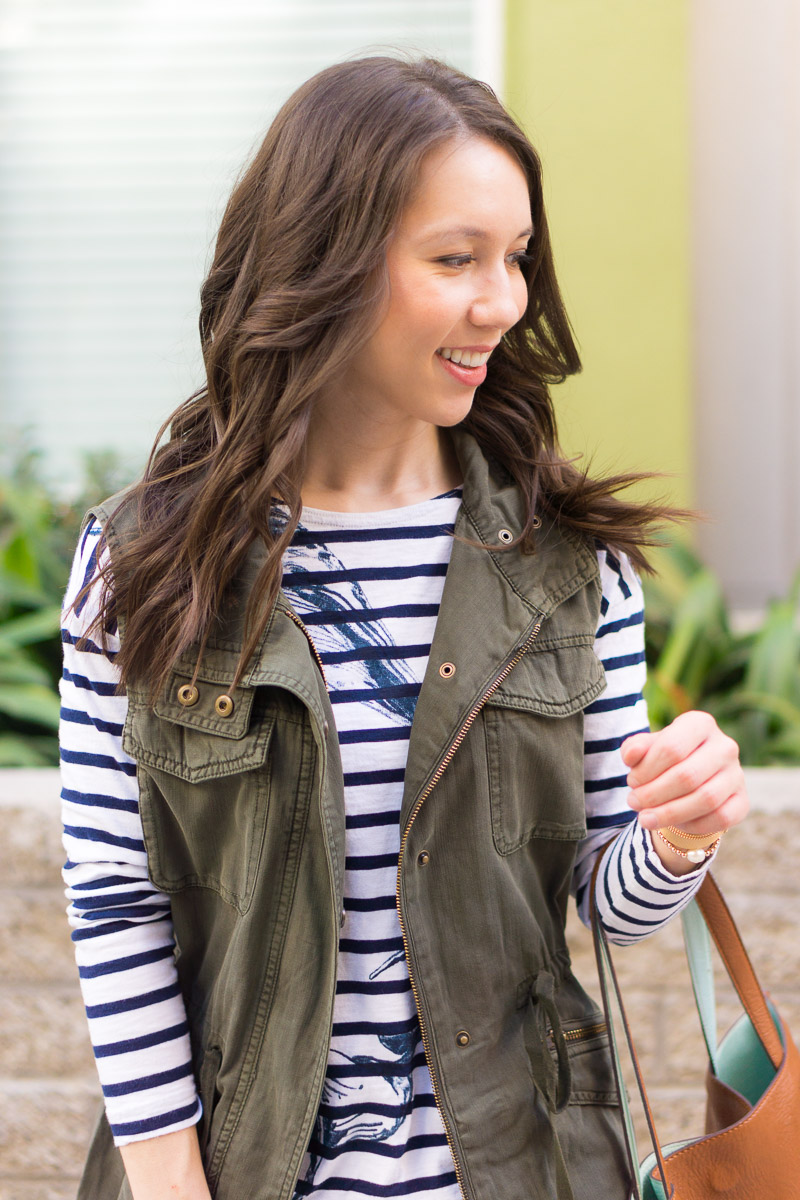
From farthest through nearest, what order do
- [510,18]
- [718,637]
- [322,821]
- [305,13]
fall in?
[305,13] → [510,18] → [718,637] → [322,821]

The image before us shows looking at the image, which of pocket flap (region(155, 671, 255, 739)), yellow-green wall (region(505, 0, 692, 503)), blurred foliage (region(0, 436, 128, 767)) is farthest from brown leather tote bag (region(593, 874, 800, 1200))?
yellow-green wall (region(505, 0, 692, 503))

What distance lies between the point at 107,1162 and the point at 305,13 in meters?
3.67

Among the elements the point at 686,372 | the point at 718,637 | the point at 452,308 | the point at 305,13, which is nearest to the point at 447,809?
the point at 452,308

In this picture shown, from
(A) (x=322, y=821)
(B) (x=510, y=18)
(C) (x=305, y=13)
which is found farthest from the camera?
(C) (x=305, y=13)

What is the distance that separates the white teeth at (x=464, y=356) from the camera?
1246mm

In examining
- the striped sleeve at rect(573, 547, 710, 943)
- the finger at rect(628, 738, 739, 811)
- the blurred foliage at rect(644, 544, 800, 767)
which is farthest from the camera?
the blurred foliage at rect(644, 544, 800, 767)

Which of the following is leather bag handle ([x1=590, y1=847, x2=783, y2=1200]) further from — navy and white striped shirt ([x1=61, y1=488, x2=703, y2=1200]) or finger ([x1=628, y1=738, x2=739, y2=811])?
finger ([x1=628, y1=738, x2=739, y2=811])

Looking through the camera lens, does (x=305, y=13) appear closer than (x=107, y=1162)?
No

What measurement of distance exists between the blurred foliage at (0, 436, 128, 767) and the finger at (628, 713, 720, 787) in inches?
66.3

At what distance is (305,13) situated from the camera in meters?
3.85

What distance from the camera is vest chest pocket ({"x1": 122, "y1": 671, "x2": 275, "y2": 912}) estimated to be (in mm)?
1187

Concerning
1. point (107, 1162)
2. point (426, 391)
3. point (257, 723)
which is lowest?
point (107, 1162)

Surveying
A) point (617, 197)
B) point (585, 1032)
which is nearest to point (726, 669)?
point (617, 197)

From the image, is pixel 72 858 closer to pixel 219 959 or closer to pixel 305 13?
pixel 219 959
